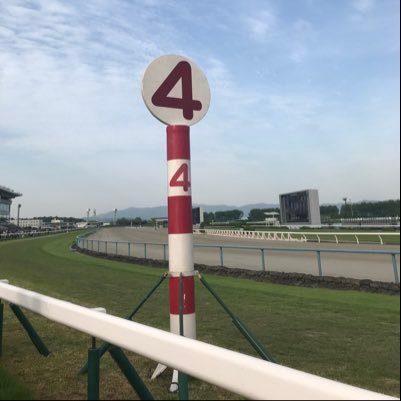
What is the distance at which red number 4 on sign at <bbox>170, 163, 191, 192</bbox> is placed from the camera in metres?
3.07

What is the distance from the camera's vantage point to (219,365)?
1.39m

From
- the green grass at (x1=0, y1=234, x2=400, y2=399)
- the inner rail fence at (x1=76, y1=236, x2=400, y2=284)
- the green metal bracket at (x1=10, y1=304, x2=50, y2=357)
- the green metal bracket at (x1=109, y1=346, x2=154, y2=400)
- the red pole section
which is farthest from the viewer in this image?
the green metal bracket at (x1=10, y1=304, x2=50, y2=357)

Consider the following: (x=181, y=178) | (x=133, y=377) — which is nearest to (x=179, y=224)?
(x=181, y=178)

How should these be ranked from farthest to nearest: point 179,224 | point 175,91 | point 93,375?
point 175,91 → point 179,224 → point 93,375

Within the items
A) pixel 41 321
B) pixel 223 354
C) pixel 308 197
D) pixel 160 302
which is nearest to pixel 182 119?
pixel 308 197

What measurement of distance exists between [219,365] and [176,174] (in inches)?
71.9

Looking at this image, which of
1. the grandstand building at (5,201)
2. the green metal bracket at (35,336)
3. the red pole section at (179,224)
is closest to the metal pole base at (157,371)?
the red pole section at (179,224)

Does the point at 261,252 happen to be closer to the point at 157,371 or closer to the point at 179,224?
the point at 157,371

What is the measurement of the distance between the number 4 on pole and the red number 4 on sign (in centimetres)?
40

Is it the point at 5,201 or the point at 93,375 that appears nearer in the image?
the point at 93,375

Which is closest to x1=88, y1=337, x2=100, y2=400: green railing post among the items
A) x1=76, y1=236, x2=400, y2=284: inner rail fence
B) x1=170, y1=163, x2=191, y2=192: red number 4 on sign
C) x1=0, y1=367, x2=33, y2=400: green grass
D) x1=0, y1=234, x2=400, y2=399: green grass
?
x1=0, y1=234, x2=400, y2=399: green grass

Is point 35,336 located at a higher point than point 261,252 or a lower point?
higher

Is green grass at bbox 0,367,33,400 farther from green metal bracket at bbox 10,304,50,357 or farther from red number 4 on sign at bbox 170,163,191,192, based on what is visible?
red number 4 on sign at bbox 170,163,191,192

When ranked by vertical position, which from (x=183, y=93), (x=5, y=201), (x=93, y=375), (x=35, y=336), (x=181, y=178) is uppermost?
(x=5, y=201)
